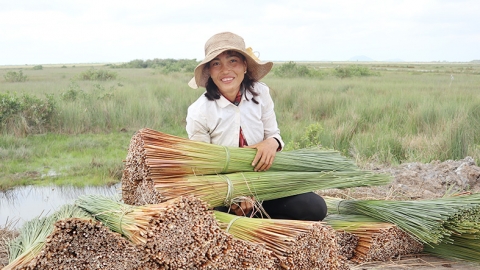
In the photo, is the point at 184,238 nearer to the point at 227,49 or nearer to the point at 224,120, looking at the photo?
the point at 224,120

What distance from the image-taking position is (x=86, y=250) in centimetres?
202

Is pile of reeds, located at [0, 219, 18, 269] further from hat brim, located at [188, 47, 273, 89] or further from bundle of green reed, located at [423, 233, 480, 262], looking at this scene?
bundle of green reed, located at [423, 233, 480, 262]

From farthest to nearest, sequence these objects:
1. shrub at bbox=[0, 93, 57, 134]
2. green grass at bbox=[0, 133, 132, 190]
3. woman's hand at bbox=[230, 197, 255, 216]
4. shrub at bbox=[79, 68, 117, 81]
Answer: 1. shrub at bbox=[79, 68, 117, 81]
2. shrub at bbox=[0, 93, 57, 134]
3. green grass at bbox=[0, 133, 132, 190]
4. woman's hand at bbox=[230, 197, 255, 216]

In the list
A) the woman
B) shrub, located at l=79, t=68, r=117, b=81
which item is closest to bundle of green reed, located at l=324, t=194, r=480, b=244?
the woman

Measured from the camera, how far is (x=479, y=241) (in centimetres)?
280

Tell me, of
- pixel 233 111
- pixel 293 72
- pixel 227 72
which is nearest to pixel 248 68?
pixel 227 72

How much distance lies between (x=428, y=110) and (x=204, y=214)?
6.94 metres

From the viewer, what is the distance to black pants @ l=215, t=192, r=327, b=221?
2887 mm

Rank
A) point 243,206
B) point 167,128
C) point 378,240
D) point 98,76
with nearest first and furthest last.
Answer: point 243,206 < point 378,240 < point 167,128 < point 98,76

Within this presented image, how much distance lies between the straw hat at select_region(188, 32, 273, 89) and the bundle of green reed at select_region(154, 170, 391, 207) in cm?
73

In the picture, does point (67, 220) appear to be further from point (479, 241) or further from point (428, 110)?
point (428, 110)

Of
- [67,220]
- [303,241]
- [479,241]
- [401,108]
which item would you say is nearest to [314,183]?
[303,241]

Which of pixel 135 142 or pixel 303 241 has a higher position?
pixel 135 142

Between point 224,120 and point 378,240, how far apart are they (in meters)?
1.25
